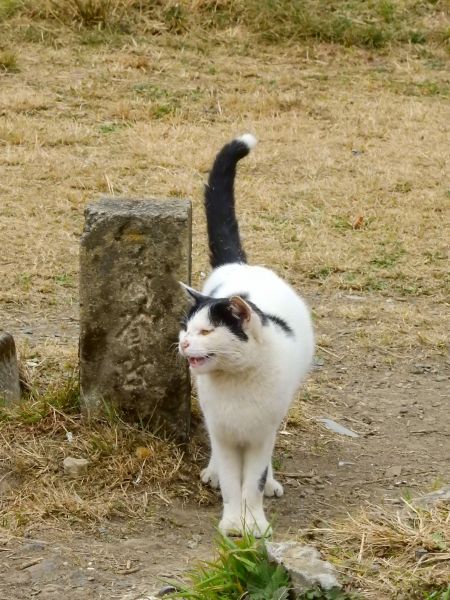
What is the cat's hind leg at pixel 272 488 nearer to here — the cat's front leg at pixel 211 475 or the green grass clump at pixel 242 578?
the cat's front leg at pixel 211 475

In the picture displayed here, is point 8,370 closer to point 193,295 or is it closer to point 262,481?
point 193,295

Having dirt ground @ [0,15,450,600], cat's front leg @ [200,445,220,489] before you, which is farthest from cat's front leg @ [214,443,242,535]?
cat's front leg @ [200,445,220,489]

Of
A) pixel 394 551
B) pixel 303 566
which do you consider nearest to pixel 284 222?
pixel 394 551

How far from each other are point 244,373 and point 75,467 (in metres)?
0.77

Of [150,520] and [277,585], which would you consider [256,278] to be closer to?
[150,520]

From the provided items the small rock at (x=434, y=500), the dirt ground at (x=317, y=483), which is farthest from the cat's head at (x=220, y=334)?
the small rock at (x=434, y=500)

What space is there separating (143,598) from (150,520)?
0.68m

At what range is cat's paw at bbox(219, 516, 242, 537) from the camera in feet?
13.0

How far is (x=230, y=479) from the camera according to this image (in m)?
4.10

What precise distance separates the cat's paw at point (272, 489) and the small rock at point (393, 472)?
1.46 feet

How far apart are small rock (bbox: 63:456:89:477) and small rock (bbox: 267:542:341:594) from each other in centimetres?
123

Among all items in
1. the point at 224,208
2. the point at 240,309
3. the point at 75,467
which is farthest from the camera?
the point at 224,208

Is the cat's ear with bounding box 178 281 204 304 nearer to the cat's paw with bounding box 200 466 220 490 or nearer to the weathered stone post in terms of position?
the weathered stone post

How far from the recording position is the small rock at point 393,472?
4.56 m
